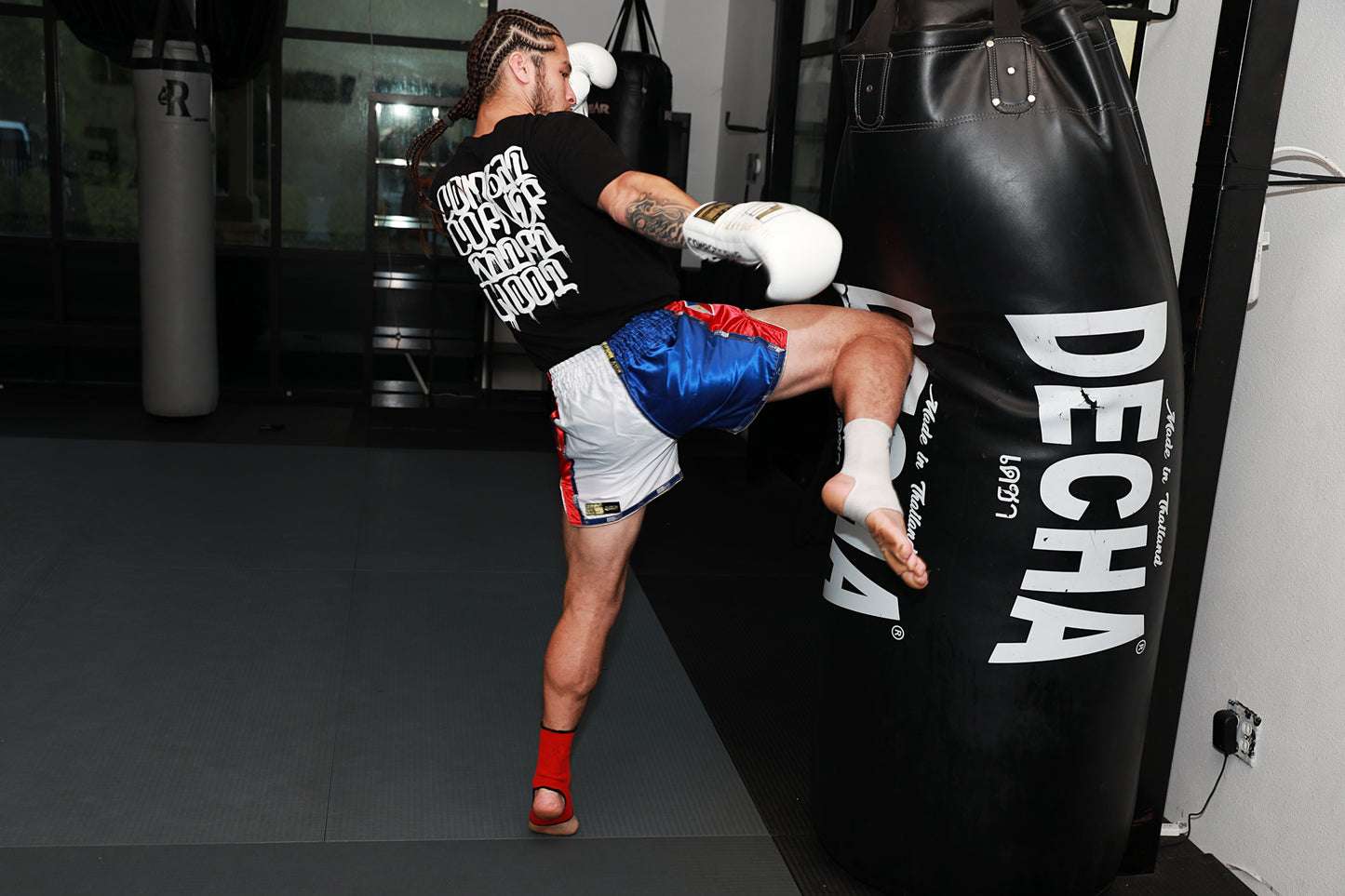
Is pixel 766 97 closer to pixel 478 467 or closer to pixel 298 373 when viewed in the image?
pixel 478 467

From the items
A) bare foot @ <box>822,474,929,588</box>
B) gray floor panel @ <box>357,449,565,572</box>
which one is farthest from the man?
gray floor panel @ <box>357,449,565,572</box>

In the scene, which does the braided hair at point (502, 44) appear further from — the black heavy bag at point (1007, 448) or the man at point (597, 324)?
the black heavy bag at point (1007, 448)

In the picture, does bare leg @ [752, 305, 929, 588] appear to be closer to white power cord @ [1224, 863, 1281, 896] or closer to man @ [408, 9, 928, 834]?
man @ [408, 9, 928, 834]

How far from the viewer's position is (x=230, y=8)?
569cm

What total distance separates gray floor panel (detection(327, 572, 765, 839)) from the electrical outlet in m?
0.95

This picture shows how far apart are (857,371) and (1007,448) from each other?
0.28m

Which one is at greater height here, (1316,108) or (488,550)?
(1316,108)

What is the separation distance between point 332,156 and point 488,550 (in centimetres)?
344

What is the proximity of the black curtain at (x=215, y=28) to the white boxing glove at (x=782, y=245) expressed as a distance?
16.9 ft

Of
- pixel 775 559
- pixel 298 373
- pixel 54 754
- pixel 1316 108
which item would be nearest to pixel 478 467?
pixel 775 559

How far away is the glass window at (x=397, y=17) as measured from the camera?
601 cm

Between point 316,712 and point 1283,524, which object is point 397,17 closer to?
point 316,712

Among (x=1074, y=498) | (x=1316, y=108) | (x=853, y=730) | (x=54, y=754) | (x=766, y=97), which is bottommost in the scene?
(x=54, y=754)

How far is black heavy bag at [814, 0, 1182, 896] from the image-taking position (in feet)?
5.26
